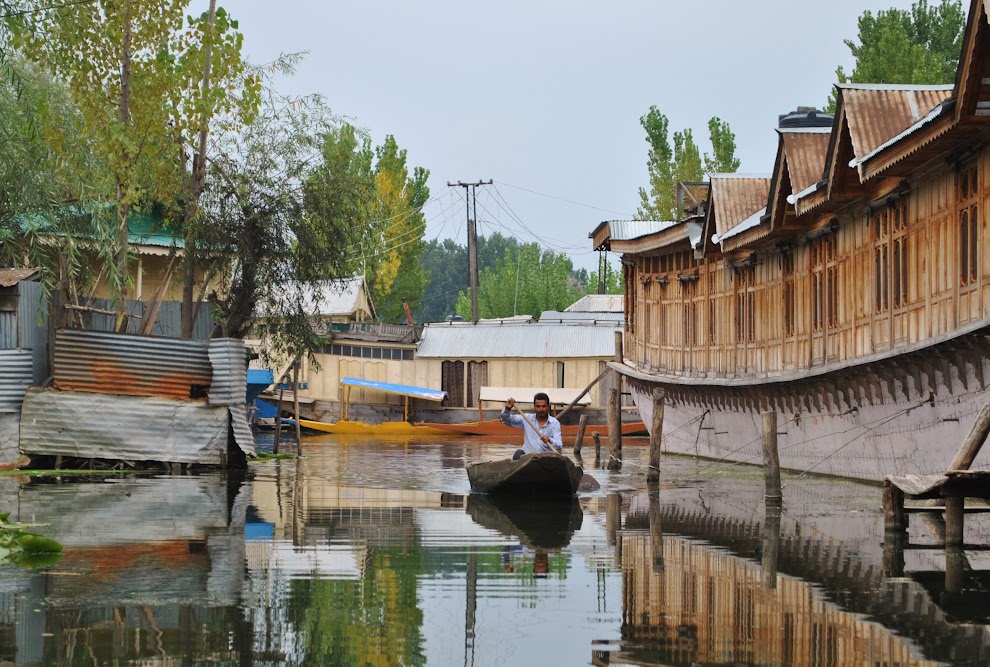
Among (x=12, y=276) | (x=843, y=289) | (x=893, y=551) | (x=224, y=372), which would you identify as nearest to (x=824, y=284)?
(x=843, y=289)

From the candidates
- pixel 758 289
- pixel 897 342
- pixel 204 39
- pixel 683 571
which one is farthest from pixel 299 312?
pixel 683 571

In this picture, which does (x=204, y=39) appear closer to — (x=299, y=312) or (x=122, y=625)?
(x=299, y=312)

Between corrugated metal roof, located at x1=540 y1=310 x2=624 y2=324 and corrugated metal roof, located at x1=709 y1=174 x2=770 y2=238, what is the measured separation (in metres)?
25.6

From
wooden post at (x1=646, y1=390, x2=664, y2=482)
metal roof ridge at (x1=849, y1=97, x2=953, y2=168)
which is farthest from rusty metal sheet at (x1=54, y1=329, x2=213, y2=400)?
metal roof ridge at (x1=849, y1=97, x2=953, y2=168)

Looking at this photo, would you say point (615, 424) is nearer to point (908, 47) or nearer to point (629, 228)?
point (629, 228)

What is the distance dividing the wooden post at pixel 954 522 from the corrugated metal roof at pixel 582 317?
41.6m

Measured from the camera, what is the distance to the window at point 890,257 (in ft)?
65.8

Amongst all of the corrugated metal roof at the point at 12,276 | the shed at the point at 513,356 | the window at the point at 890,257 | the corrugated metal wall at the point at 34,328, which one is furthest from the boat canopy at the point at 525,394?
the window at the point at 890,257

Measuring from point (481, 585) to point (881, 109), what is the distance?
38.8ft

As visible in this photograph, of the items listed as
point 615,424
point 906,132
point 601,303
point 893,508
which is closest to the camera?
point 893,508

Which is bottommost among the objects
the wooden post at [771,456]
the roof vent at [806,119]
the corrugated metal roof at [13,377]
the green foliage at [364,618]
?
the green foliage at [364,618]

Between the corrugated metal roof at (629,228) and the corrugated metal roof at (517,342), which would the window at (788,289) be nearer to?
the corrugated metal roof at (629,228)

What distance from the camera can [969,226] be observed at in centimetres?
1730

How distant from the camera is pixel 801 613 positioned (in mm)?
9289
